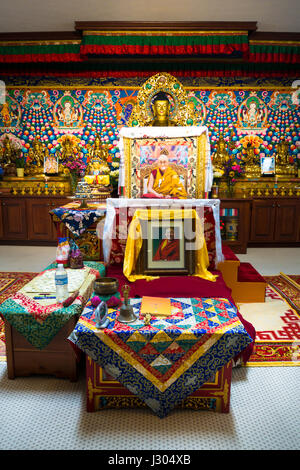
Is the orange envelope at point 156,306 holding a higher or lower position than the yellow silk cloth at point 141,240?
lower

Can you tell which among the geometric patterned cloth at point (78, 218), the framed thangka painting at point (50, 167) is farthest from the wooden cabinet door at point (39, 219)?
the geometric patterned cloth at point (78, 218)

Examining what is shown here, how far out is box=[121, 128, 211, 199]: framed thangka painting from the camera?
5.10 m

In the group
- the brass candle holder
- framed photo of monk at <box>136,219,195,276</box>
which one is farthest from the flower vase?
the brass candle holder

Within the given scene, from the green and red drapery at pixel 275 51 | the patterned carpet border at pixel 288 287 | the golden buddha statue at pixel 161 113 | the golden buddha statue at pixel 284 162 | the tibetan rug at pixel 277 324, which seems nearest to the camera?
the tibetan rug at pixel 277 324

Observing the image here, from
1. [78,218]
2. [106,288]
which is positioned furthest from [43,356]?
[78,218]

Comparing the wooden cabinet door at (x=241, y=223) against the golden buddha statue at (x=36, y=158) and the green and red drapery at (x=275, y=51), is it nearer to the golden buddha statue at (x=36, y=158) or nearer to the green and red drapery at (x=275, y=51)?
the green and red drapery at (x=275, y=51)

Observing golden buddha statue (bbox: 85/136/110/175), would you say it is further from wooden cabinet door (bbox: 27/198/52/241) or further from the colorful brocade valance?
the colorful brocade valance

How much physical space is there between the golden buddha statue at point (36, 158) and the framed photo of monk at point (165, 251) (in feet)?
13.0

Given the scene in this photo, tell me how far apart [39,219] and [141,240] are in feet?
11.2

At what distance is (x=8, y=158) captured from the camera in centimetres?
639

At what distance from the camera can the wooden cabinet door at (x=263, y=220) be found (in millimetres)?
5863

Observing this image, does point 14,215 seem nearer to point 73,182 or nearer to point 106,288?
point 73,182

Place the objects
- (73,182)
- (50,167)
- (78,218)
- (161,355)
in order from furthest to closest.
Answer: (50,167), (73,182), (78,218), (161,355)

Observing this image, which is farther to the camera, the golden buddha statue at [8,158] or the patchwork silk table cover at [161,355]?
the golden buddha statue at [8,158]
